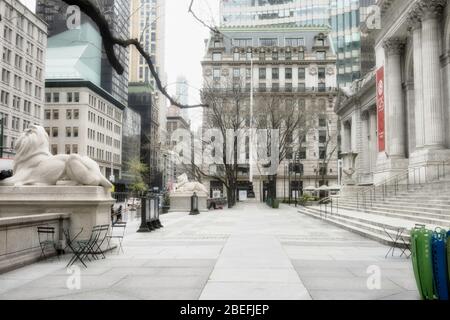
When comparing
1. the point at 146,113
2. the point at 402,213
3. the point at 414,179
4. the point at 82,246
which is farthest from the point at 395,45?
the point at 146,113

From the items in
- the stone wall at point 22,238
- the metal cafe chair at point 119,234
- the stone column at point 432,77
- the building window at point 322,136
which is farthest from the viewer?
the building window at point 322,136

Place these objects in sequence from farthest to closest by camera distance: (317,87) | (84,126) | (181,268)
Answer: (317,87)
(84,126)
(181,268)

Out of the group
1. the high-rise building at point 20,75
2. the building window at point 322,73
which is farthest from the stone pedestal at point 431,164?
the building window at point 322,73

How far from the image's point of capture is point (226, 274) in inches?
330

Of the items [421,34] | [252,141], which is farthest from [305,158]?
[421,34]

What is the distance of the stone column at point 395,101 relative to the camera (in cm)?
3653

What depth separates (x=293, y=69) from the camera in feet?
299

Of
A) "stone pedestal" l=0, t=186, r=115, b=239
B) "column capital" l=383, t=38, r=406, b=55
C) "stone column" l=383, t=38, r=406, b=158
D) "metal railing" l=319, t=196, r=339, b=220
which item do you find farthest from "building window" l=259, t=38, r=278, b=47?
"stone pedestal" l=0, t=186, r=115, b=239

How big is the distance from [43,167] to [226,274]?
240 inches

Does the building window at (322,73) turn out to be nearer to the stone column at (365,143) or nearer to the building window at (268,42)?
the building window at (268,42)

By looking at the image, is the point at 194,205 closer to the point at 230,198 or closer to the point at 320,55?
the point at 230,198

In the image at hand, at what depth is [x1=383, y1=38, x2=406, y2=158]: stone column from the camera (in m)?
36.5

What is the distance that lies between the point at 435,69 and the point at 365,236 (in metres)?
18.0
